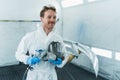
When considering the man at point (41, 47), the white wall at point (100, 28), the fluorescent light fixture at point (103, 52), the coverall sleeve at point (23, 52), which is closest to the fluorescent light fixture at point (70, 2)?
the white wall at point (100, 28)

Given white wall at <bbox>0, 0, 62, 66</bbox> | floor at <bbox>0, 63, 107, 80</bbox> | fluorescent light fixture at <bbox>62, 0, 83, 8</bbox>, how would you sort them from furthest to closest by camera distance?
white wall at <bbox>0, 0, 62, 66</bbox> → fluorescent light fixture at <bbox>62, 0, 83, 8</bbox> → floor at <bbox>0, 63, 107, 80</bbox>

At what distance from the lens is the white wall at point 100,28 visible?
2.98 meters

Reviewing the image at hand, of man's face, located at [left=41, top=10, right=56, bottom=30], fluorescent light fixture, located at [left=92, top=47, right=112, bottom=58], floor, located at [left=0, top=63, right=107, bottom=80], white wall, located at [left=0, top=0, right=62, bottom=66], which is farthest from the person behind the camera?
white wall, located at [left=0, top=0, right=62, bottom=66]

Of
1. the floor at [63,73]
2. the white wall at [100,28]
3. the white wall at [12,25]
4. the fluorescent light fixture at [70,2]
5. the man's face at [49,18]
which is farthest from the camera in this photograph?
the white wall at [12,25]

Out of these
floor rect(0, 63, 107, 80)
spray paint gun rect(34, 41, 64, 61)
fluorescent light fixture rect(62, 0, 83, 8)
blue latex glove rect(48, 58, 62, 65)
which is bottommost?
floor rect(0, 63, 107, 80)

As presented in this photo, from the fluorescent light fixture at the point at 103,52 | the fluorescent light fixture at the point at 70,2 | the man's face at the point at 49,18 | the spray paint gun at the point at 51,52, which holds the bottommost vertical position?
the fluorescent light fixture at the point at 103,52

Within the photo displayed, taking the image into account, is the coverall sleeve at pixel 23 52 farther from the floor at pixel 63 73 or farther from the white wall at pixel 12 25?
the white wall at pixel 12 25

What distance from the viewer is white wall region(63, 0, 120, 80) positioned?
9.78 ft

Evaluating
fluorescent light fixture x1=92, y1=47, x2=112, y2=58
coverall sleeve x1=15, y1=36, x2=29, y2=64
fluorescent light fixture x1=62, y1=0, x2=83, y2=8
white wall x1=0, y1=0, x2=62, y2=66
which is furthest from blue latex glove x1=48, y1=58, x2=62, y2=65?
white wall x1=0, y1=0, x2=62, y2=66

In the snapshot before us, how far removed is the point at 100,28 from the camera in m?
3.29

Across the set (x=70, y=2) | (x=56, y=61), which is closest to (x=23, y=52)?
(x=56, y=61)

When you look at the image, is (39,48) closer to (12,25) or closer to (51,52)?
(51,52)

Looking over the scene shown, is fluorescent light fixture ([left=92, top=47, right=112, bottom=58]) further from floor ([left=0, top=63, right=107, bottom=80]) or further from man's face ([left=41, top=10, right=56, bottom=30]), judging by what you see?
man's face ([left=41, top=10, right=56, bottom=30])

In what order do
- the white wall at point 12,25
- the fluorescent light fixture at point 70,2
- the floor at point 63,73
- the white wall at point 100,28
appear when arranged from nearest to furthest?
the white wall at point 100,28
the floor at point 63,73
the fluorescent light fixture at point 70,2
the white wall at point 12,25
